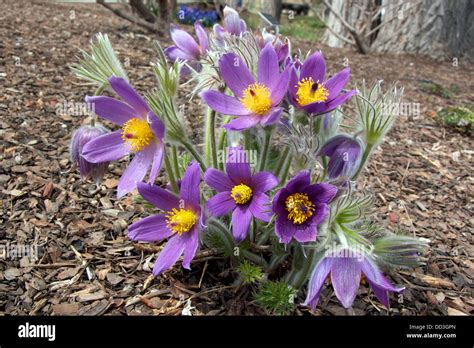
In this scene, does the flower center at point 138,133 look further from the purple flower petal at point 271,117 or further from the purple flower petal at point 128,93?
the purple flower petal at point 271,117

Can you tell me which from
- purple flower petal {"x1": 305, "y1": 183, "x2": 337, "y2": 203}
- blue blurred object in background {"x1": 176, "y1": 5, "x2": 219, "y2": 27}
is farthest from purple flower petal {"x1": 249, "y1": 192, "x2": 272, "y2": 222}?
blue blurred object in background {"x1": 176, "y1": 5, "x2": 219, "y2": 27}

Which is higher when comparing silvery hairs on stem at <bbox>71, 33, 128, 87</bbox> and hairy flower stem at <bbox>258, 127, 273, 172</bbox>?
silvery hairs on stem at <bbox>71, 33, 128, 87</bbox>

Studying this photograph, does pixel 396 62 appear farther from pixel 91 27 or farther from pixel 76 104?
pixel 76 104

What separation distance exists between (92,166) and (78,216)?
49 centimetres

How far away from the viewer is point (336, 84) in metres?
1.42

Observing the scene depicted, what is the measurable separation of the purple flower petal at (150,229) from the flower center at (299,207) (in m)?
0.36

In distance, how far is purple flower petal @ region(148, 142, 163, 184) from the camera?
1326 millimetres

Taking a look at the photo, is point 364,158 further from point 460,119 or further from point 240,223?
point 460,119

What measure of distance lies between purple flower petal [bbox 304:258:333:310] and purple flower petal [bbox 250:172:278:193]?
0.24 meters

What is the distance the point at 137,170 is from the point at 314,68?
595mm

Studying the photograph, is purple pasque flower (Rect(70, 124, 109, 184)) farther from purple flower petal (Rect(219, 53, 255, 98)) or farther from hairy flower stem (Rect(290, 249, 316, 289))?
hairy flower stem (Rect(290, 249, 316, 289))

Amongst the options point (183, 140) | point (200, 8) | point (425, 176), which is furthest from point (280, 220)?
point (200, 8)

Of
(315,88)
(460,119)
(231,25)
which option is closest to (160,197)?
(315,88)
